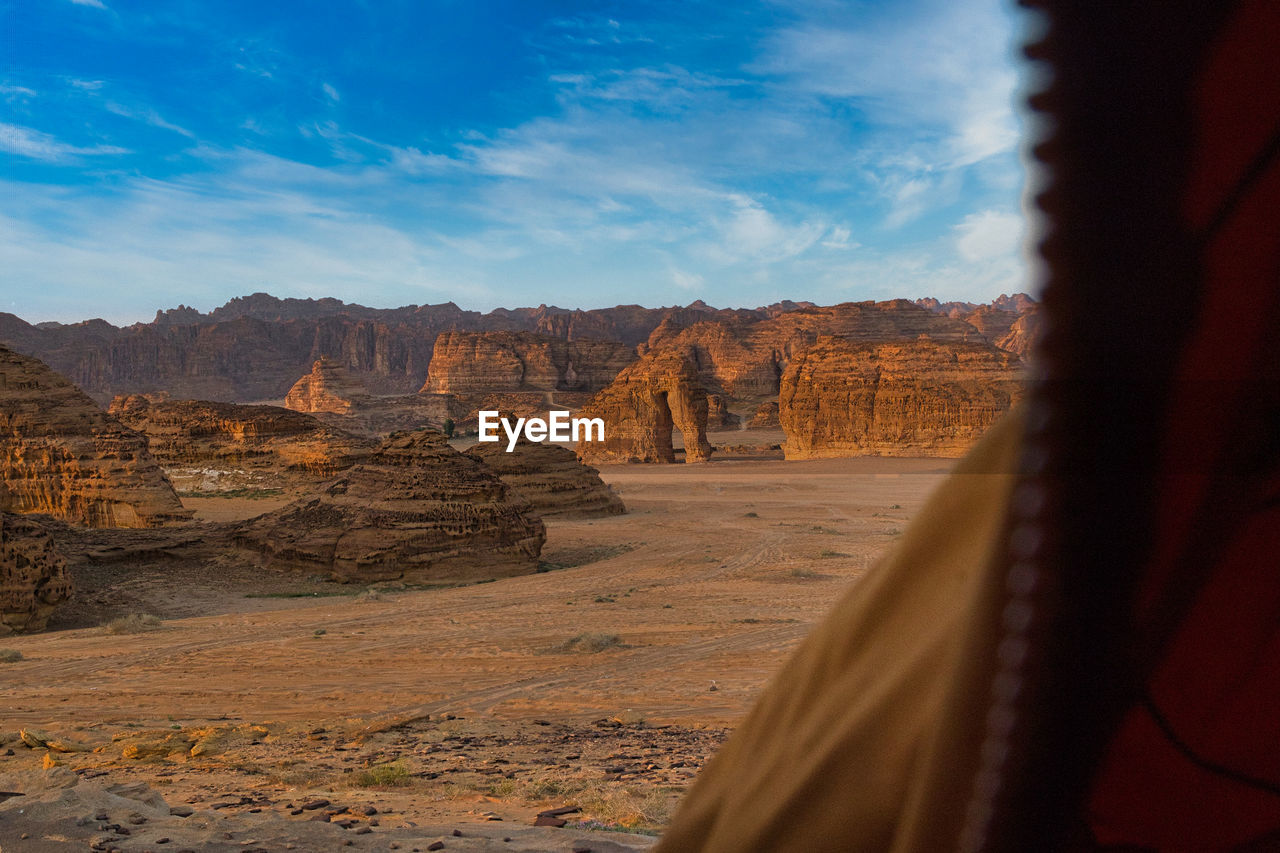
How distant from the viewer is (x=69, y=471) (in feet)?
53.6

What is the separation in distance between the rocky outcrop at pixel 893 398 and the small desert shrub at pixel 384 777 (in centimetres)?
3274

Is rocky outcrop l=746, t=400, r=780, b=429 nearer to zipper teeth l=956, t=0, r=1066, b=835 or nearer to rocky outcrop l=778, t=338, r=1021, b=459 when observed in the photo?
rocky outcrop l=778, t=338, r=1021, b=459

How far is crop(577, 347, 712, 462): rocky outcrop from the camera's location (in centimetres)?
3912

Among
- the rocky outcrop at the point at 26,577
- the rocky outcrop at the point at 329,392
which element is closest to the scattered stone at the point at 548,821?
the rocky outcrop at the point at 26,577

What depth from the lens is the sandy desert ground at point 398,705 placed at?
11.8 ft

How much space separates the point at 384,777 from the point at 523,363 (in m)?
76.7

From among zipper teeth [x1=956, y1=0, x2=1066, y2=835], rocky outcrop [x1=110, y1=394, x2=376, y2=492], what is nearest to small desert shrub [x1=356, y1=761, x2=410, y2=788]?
zipper teeth [x1=956, y1=0, x2=1066, y2=835]

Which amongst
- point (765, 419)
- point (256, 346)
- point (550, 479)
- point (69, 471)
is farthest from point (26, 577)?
point (256, 346)

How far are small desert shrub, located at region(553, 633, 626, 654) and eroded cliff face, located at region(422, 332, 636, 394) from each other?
7094 centimetres

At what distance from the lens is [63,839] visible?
10.4 ft

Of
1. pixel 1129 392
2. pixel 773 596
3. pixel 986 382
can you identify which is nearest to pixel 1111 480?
pixel 1129 392

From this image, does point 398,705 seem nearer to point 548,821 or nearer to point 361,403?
point 548,821

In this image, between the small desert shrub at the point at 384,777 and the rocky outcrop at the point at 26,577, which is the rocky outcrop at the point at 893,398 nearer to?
the rocky outcrop at the point at 26,577

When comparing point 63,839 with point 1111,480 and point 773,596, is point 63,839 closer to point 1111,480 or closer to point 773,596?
point 1111,480
